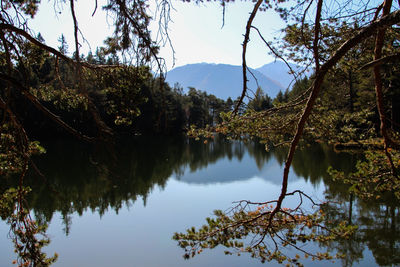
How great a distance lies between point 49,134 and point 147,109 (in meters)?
8.41

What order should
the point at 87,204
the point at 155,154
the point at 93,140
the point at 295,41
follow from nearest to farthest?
1. the point at 93,140
2. the point at 295,41
3. the point at 87,204
4. the point at 155,154

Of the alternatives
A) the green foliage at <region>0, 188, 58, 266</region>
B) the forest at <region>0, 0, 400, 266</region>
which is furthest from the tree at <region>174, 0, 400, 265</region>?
the green foliage at <region>0, 188, 58, 266</region>

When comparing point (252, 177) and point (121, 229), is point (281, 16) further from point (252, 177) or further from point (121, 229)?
point (252, 177)

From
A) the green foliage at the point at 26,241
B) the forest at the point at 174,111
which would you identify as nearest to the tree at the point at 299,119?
the forest at the point at 174,111

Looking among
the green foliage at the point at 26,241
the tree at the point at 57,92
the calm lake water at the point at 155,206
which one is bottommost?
the calm lake water at the point at 155,206

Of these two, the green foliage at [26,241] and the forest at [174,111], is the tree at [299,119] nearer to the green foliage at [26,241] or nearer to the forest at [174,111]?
the forest at [174,111]

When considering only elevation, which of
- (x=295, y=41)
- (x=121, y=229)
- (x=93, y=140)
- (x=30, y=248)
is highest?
(x=295, y=41)

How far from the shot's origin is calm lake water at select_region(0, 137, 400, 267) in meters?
5.37

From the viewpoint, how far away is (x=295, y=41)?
3141 millimetres

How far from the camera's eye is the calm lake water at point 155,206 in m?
5.37

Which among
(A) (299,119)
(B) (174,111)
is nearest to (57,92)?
(B) (174,111)

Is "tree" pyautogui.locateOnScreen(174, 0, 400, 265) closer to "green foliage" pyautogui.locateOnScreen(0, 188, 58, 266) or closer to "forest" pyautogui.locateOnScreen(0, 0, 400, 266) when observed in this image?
"forest" pyautogui.locateOnScreen(0, 0, 400, 266)

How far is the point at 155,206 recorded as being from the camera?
8719mm

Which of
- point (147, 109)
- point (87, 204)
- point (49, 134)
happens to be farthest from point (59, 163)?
point (147, 109)
